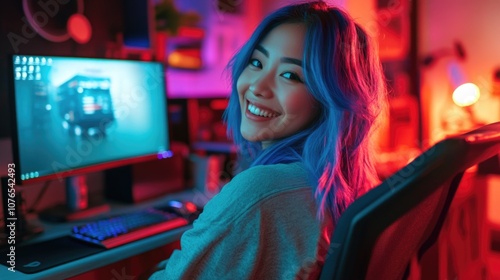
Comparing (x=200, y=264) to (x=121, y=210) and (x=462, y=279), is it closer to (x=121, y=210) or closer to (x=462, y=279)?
(x=121, y=210)

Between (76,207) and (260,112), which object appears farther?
(76,207)

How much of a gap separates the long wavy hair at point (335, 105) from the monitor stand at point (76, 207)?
2.30ft

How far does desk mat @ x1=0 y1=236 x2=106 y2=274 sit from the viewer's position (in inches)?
41.4

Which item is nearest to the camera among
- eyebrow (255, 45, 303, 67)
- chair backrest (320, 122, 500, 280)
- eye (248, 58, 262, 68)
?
chair backrest (320, 122, 500, 280)

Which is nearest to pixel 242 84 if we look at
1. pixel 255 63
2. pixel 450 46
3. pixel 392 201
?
pixel 255 63

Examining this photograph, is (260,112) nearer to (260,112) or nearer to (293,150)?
(260,112)

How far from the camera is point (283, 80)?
1024 mm

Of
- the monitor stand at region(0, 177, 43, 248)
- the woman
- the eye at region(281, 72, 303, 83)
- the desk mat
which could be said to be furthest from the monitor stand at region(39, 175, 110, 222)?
the eye at region(281, 72, 303, 83)

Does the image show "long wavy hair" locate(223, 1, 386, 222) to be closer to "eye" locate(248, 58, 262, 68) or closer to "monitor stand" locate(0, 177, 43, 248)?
"eye" locate(248, 58, 262, 68)

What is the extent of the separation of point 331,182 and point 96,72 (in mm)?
842

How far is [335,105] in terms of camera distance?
94 centimetres

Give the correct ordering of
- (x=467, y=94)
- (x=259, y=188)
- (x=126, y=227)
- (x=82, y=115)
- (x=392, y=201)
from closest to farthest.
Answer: (x=392, y=201) < (x=259, y=188) < (x=126, y=227) < (x=82, y=115) < (x=467, y=94)

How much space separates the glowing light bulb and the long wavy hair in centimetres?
173

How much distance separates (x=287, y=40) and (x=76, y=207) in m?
0.87
